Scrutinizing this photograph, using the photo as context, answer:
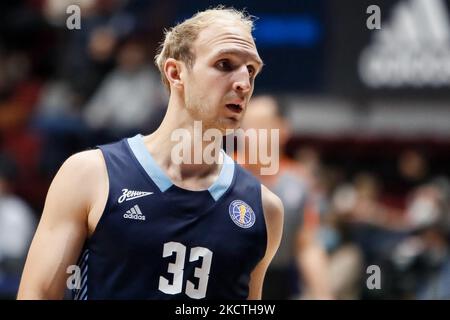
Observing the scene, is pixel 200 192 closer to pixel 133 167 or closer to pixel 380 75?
pixel 133 167

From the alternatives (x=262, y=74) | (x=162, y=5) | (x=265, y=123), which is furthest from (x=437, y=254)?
(x=162, y=5)

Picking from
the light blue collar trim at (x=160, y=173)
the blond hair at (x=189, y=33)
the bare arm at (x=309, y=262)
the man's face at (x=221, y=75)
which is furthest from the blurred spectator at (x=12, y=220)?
the man's face at (x=221, y=75)

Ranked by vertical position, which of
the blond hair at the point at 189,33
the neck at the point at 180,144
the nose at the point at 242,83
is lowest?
the neck at the point at 180,144

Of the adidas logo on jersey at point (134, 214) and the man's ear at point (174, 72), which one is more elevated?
the man's ear at point (174, 72)

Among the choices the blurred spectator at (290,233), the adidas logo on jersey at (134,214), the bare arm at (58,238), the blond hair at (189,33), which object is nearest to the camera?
the bare arm at (58,238)

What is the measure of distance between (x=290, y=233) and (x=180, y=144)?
3247 mm

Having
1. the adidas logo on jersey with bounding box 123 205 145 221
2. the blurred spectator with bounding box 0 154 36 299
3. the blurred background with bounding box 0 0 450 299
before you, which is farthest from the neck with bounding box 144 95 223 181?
the blurred background with bounding box 0 0 450 299

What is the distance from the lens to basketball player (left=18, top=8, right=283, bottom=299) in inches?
145

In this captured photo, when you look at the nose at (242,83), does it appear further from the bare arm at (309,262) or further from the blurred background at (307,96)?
the blurred background at (307,96)

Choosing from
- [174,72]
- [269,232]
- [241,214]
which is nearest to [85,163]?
[174,72]

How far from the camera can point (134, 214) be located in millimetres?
3768

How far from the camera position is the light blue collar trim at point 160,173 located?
3.90m

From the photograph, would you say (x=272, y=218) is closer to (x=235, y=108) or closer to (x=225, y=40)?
(x=235, y=108)

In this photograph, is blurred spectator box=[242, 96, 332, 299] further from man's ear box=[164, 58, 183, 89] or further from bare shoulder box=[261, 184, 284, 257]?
man's ear box=[164, 58, 183, 89]
